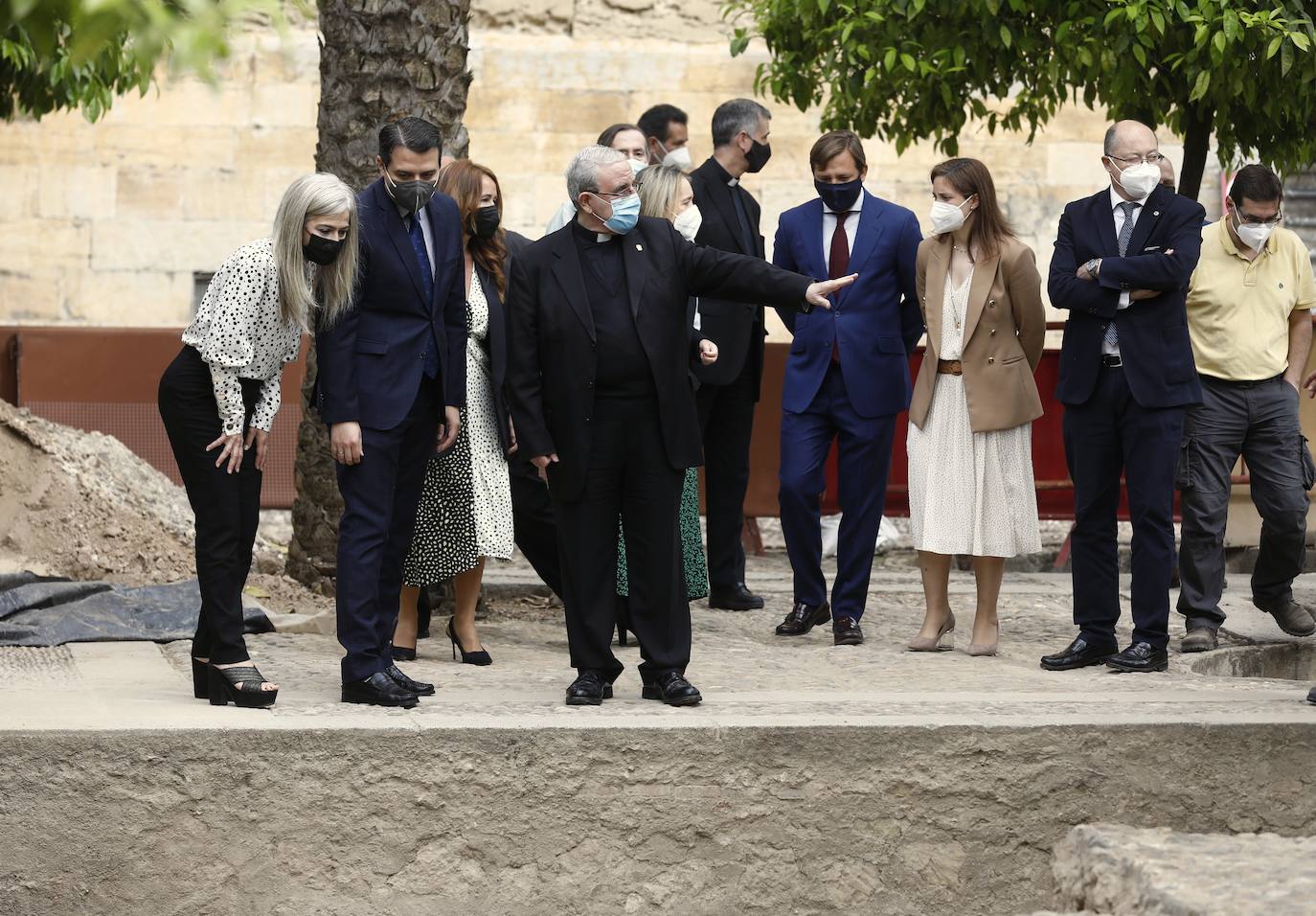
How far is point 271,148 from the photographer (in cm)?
1373

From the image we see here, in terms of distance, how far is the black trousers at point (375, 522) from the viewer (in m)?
5.61

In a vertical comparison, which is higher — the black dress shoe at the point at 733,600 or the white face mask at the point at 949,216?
the white face mask at the point at 949,216

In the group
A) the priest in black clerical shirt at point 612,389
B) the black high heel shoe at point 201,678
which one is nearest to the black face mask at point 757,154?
the priest in black clerical shirt at point 612,389

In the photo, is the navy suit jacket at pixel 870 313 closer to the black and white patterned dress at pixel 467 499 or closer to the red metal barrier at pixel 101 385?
the black and white patterned dress at pixel 467 499

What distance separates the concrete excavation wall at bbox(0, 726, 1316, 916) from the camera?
16.3 feet

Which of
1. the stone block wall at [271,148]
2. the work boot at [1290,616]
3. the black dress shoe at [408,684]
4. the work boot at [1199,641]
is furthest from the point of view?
the stone block wall at [271,148]

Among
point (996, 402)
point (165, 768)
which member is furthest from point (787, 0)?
point (165, 768)

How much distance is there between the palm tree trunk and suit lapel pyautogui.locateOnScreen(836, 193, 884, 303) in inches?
71.6

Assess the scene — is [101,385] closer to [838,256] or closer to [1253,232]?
[838,256]

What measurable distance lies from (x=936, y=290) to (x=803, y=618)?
1491mm

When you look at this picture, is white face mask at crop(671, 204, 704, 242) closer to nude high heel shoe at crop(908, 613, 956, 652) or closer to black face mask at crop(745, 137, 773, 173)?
black face mask at crop(745, 137, 773, 173)

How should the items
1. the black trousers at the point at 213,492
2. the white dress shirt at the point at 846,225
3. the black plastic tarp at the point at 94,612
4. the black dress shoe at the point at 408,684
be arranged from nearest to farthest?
the black trousers at the point at 213,492, the black dress shoe at the point at 408,684, the black plastic tarp at the point at 94,612, the white dress shirt at the point at 846,225

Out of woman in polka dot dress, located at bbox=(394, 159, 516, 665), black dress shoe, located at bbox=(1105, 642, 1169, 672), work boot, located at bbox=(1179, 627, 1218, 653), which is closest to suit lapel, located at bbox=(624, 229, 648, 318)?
woman in polka dot dress, located at bbox=(394, 159, 516, 665)

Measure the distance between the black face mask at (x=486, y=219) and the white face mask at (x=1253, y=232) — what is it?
9.51ft
